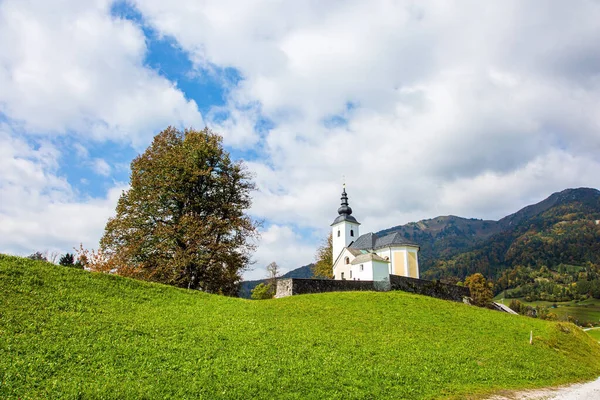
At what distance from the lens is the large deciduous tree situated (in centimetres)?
3005

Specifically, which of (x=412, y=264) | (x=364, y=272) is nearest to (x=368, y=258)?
(x=364, y=272)

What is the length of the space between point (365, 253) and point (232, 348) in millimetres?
35294

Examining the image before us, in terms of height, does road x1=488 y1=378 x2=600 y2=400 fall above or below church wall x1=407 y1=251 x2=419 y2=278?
below

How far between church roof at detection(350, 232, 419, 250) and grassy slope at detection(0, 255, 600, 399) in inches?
948

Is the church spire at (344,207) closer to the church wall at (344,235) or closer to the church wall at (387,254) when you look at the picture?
the church wall at (344,235)

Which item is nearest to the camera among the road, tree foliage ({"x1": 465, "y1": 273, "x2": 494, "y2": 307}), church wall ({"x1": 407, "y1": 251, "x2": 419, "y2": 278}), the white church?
the road

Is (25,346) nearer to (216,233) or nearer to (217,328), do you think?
(217,328)

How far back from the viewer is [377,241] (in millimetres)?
52000

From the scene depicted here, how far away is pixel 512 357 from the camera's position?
18.8 m

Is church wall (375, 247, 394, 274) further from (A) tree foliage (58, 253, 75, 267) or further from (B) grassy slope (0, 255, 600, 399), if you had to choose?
(A) tree foliage (58, 253, 75, 267)

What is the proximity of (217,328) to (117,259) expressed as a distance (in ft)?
56.8

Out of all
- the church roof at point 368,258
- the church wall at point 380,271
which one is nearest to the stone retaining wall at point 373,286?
the church wall at point 380,271

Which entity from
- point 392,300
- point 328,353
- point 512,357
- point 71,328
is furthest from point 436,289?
point 71,328

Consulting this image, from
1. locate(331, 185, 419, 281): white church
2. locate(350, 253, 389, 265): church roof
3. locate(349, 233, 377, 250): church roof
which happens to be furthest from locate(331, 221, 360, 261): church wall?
locate(350, 253, 389, 265): church roof
